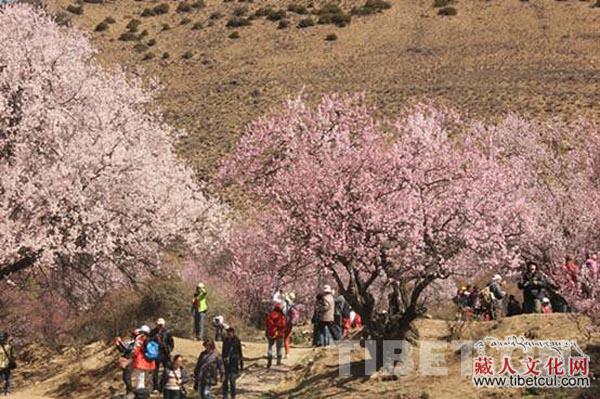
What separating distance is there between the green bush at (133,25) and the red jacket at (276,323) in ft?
214

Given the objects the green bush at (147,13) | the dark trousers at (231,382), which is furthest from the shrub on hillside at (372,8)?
the dark trousers at (231,382)

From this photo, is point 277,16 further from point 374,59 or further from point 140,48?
point 374,59

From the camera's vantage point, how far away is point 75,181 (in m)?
16.2

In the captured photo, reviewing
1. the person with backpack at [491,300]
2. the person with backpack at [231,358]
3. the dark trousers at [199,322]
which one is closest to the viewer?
the person with backpack at [231,358]

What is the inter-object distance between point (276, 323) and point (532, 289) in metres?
5.95

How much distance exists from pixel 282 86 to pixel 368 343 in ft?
145

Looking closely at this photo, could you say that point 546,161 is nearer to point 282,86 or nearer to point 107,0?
point 282,86

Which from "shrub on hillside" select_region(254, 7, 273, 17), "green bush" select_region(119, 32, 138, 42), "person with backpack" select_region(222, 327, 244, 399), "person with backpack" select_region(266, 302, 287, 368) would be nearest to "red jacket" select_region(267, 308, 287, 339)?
"person with backpack" select_region(266, 302, 287, 368)

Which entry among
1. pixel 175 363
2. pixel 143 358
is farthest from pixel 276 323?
pixel 175 363

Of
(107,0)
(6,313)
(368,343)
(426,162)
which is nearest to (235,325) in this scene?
(6,313)

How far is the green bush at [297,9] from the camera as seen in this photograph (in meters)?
78.2

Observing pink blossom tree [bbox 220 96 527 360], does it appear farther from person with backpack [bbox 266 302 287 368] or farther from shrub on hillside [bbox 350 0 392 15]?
shrub on hillside [bbox 350 0 392 15]

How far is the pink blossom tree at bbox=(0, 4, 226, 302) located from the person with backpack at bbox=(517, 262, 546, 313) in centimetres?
806

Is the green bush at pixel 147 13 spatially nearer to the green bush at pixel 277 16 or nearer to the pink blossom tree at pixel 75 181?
the green bush at pixel 277 16
